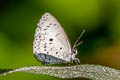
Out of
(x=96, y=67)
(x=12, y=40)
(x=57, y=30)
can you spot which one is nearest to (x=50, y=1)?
(x=12, y=40)

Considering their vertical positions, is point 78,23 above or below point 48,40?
above

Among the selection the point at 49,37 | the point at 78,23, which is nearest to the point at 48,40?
the point at 49,37


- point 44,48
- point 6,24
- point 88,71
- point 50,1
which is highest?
point 50,1

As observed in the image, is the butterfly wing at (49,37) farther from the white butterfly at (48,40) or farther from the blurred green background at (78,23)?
the blurred green background at (78,23)

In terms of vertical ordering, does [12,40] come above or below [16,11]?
below

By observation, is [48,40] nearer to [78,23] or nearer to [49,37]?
[49,37]

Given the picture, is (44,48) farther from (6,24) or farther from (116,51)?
(116,51)

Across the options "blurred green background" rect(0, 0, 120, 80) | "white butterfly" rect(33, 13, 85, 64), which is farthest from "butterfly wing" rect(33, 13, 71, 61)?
"blurred green background" rect(0, 0, 120, 80)

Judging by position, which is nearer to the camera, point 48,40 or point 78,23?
point 48,40
